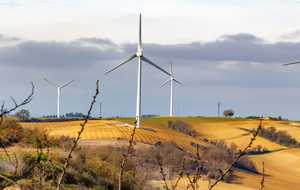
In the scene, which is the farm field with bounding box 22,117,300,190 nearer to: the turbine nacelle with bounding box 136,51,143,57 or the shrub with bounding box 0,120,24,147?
the shrub with bounding box 0,120,24,147

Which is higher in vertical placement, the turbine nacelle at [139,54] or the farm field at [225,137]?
the turbine nacelle at [139,54]

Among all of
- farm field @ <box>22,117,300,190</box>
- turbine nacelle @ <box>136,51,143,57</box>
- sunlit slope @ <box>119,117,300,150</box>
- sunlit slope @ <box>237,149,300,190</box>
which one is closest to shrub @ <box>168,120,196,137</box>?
sunlit slope @ <box>119,117,300,150</box>

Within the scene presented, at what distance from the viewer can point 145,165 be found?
31.2m

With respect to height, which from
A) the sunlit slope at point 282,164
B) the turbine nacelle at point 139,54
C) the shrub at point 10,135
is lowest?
the sunlit slope at point 282,164

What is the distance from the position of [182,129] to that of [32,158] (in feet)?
187

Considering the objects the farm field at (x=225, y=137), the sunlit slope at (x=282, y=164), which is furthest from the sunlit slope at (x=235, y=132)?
the sunlit slope at (x=282, y=164)

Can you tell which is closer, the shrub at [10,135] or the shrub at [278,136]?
the shrub at [10,135]

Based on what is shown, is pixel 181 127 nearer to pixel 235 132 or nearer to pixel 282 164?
pixel 235 132

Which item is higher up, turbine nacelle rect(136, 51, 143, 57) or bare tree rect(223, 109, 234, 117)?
turbine nacelle rect(136, 51, 143, 57)

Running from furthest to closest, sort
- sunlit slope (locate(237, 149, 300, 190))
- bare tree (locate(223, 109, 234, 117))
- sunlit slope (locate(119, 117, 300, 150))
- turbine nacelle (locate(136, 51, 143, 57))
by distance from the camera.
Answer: bare tree (locate(223, 109, 234, 117)), sunlit slope (locate(119, 117, 300, 150)), turbine nacelle (locate(136, 51, 143, 57)), sunlit slope (locate(237, 149, 300, 190))

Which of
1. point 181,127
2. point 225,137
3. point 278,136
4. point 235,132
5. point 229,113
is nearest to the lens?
point 278,136

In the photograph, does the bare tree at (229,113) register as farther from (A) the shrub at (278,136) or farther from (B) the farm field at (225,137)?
(A) the shrub at (278,136)

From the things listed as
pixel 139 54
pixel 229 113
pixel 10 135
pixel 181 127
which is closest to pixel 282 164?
pixel 181 127

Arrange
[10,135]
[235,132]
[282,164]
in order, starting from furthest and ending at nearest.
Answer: [235,132]
[282,164]
[10,135]
